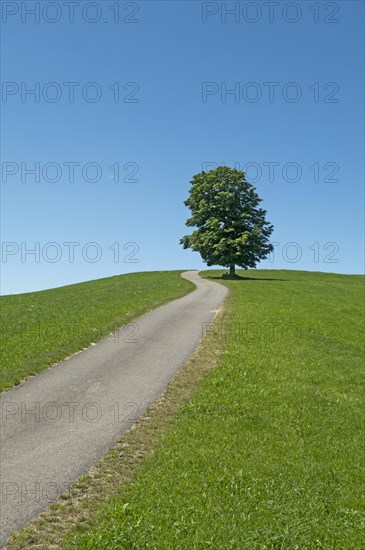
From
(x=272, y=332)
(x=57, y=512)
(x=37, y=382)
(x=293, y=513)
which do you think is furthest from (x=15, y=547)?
(x=272, y=332)

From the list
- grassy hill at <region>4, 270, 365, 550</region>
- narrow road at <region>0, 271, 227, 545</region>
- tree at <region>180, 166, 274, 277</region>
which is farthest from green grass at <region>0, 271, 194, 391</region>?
tree at <region>180, 166, 274, 277</region>

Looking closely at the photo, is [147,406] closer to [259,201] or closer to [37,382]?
[37,382]

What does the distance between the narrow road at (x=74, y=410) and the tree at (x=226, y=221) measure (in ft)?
145

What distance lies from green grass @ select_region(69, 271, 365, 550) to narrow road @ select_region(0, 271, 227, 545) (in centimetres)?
140

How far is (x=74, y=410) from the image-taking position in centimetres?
1305

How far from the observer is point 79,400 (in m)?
13.9

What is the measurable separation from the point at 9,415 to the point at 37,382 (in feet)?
9.96

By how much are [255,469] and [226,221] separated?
61376 mm

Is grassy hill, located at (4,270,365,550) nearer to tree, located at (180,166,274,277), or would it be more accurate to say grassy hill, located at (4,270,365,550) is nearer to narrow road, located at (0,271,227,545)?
narrow road, located at (0,271,227,545)

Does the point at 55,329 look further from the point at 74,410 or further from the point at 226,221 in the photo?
the point at 226,221

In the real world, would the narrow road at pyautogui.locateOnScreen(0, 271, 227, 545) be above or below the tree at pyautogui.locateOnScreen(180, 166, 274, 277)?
below

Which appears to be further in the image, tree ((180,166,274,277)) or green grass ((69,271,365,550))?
tree ((180,166,274,277))

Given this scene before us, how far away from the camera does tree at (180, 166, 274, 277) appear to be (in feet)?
220

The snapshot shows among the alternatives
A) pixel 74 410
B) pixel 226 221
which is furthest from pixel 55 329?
pixel 226 221
